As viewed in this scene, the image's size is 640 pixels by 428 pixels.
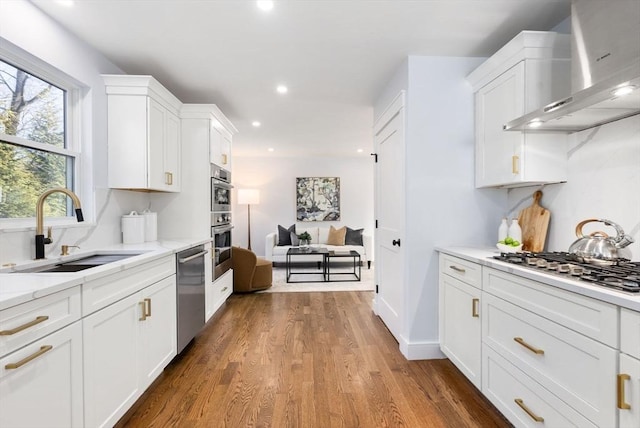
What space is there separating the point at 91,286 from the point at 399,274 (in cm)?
225

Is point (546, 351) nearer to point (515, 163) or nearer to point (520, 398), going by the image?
point (520, 398)

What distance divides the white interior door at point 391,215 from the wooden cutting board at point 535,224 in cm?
90

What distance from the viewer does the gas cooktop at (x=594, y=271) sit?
1.10 m

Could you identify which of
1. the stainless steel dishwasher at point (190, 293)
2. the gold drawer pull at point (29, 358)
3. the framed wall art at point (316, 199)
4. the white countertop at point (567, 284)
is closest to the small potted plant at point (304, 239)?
the framed wall art at point (316, 199)

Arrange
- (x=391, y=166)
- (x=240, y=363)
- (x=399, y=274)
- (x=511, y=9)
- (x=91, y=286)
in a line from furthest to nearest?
(x=391, y=166)
(x=399, y=274)
(x=240, y=363)
(x=511, y=9)
(x=91, y=286)

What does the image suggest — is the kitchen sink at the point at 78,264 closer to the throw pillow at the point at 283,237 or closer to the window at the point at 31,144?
the window at the point at 31,144

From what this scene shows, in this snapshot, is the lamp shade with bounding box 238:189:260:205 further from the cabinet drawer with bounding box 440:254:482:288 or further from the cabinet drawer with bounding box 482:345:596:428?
the cabinet drawer with bounding box 482:345:596:428

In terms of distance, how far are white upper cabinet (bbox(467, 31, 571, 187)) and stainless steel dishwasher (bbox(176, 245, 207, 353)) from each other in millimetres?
2566

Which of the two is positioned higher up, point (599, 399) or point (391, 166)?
point (391, 166)

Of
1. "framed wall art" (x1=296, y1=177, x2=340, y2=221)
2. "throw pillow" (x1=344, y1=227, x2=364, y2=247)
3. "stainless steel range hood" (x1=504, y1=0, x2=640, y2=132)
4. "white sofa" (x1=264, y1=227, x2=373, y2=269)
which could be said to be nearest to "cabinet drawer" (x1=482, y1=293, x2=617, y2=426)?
"stainless steel range hood" (x1=504, y1=0, x2=640, y2=132)

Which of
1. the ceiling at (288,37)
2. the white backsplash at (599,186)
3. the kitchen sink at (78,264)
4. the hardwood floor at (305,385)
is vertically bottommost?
the hardwood floor at (305,385)

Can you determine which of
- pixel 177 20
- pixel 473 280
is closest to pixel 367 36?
pixel 177 20

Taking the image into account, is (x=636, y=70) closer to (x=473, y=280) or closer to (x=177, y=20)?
(x=473, y=280)

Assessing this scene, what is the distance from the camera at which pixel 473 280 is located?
6.40ft
